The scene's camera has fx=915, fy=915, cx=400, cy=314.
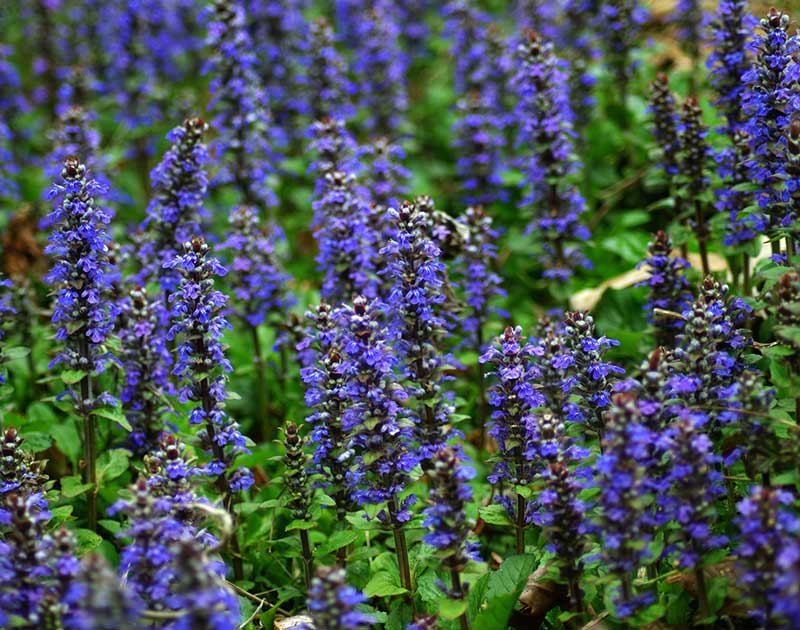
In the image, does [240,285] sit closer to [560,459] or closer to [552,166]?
[552,166]

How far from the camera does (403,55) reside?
44.5 ft

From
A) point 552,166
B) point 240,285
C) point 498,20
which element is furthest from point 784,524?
point 498,20

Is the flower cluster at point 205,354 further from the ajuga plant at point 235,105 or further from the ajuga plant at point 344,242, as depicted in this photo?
the ajuga plant at point 235,105

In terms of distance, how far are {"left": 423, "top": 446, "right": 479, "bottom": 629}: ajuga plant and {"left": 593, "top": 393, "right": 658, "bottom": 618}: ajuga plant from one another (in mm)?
756

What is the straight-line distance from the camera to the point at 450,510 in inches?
206

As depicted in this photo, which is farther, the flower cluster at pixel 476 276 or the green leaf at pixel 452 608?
the flower cluster at pixel 476 276

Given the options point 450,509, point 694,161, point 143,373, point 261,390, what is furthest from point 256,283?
point 694,161

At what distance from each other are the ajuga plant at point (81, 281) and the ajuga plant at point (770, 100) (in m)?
4.71

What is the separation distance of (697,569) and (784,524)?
0.74 meters

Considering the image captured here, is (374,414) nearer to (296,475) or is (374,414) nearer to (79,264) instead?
(296,475)

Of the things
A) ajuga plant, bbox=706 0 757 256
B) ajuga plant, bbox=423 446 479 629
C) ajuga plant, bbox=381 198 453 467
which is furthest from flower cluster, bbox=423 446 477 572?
ajuga plant, bbox=706 0 757 256

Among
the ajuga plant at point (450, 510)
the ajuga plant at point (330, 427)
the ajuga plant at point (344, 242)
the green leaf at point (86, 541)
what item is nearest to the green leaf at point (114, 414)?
the green leaf at point (86, 541)

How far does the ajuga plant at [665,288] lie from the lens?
7.39 m

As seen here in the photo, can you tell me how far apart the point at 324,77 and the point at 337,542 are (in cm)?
681
